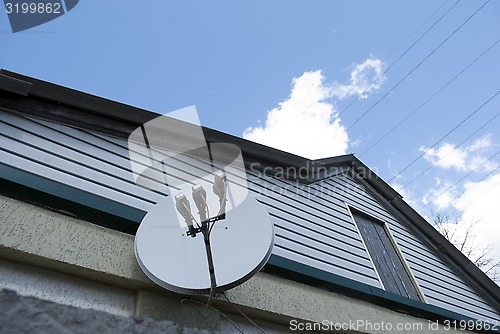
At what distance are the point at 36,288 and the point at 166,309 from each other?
717mm

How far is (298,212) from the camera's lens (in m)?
4.58

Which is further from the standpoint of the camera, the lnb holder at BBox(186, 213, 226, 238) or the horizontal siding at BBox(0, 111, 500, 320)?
the horizontal siding at BBox(0, 111, 500, 320)

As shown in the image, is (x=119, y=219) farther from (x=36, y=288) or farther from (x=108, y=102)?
(x=108, y=102)

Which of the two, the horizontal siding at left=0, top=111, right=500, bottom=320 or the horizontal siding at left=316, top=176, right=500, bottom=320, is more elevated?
the horizontal siding at left=0, top=111, right=500, bottom=320

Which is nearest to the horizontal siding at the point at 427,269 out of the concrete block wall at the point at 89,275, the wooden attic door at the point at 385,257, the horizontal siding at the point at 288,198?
the horizontal siding at the point at 288,198

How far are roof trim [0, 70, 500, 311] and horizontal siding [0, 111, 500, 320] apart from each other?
0.15 m

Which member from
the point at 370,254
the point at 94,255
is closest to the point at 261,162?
the point at 370,254

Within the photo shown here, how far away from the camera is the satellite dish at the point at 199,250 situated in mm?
2234

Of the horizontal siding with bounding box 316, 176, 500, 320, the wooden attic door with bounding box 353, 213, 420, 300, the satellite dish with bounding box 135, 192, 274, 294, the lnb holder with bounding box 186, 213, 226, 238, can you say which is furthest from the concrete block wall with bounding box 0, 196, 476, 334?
the horizontal siding with bounding box 316, 176, 500, 320

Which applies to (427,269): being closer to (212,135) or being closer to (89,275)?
(212,135)

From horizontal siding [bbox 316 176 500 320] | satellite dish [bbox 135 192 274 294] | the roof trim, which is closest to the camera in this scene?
satellite dish [bbox 135 192 274 294]

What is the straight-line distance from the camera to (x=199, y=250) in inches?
96.5

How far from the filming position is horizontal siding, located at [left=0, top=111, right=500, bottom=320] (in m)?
2.93

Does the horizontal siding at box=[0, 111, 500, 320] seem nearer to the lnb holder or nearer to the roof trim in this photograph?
the roof trim
